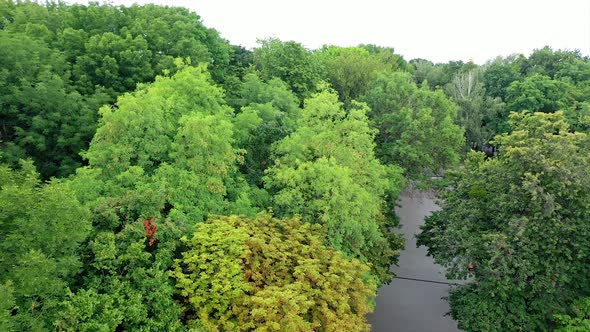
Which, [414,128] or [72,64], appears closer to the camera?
[72,64]

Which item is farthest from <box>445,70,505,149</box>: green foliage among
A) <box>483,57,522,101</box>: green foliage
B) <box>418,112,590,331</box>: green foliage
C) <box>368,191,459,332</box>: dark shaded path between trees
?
<box>418,112,590,331</box>: green foliage

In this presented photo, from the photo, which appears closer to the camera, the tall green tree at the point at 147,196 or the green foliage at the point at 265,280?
the tall green tree at the point at 147,196

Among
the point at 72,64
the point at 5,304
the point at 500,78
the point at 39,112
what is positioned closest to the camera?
the point at 5,304

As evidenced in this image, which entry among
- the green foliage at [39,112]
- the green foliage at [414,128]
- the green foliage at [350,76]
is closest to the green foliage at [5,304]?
the green foliage at [39,112]

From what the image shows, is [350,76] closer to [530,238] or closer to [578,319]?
[530,238]

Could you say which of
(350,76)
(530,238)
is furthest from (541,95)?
(530,238)

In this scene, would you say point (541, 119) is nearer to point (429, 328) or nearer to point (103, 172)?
point (429, 328)

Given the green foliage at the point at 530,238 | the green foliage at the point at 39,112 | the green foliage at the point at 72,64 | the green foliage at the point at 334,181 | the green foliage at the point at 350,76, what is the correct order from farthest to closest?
1. the green foliage at the point at 350,76
2. the green foliage at the point at 72,64
3. the green foliage at the point at 39,112
4. the green foliage at the point at 334,181
5. the green foliage at the point at 530,238

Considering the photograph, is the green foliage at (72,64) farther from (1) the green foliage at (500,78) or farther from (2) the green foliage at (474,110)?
(1) the green foliage at (500,78)
